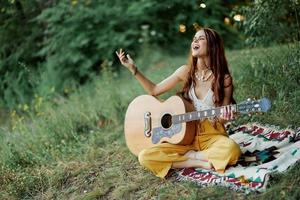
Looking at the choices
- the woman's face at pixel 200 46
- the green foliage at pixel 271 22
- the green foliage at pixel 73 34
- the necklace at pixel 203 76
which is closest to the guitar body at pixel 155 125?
the necklace at pixel 203 76

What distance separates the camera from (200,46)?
426cm

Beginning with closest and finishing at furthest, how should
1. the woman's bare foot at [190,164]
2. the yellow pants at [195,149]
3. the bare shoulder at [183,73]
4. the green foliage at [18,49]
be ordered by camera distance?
the yellow pants at [195,149]
the woman's bare foot at [190,164]
the bare shoulder at [183,73]
the green foliage at [18,49]

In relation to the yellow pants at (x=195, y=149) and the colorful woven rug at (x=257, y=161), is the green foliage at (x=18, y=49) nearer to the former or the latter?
the yellow pants at (x=195, y=149)

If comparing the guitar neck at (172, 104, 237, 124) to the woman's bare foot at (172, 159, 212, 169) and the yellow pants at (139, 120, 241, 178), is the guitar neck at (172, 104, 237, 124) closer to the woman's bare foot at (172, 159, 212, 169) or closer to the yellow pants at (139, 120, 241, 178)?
the yellow pants at (139, 120, 241, 178)

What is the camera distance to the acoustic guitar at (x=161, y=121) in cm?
414

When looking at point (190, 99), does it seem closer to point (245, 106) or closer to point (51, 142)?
point (245, 106)

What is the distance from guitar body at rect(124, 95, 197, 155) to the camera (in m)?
4.21

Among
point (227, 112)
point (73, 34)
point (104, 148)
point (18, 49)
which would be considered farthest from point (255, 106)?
point (18, 49)

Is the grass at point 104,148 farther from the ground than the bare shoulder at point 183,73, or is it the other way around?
the bare shoulder at point 183,73

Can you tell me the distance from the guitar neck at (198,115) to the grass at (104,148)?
51cm

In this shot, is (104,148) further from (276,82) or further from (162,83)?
(276,82)

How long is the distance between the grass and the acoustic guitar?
287mm

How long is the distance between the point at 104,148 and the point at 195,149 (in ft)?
4.31

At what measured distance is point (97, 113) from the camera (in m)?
6.25
